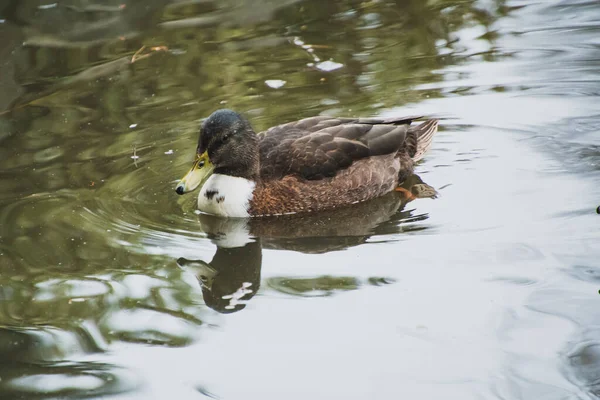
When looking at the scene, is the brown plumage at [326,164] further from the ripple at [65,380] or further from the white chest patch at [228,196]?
the ripple at [65,380]

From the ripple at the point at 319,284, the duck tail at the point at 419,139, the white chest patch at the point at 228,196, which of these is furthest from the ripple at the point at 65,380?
the duck tail at the point at 419,139

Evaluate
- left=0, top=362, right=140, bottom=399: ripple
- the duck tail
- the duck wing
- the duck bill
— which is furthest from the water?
the duck wing

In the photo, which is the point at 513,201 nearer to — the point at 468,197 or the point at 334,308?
the point at 468,197

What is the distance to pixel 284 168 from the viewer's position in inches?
334

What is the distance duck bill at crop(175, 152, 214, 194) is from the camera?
8.25m

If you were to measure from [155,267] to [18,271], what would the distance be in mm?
1073

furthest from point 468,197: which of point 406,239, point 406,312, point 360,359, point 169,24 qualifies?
point 169,24

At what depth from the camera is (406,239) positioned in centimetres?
753

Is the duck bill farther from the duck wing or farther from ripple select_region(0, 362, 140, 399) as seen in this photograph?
ripple select_region(0, 362, 140, 399)

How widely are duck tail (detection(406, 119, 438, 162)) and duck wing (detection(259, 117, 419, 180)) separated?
0.21 m

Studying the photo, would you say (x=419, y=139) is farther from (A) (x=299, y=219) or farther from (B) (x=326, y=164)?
(A) (x=299, y=219)

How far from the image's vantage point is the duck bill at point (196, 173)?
8250 mm

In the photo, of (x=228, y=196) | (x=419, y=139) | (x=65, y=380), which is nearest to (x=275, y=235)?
(x=228, y=196)

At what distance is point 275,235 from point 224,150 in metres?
0.96
